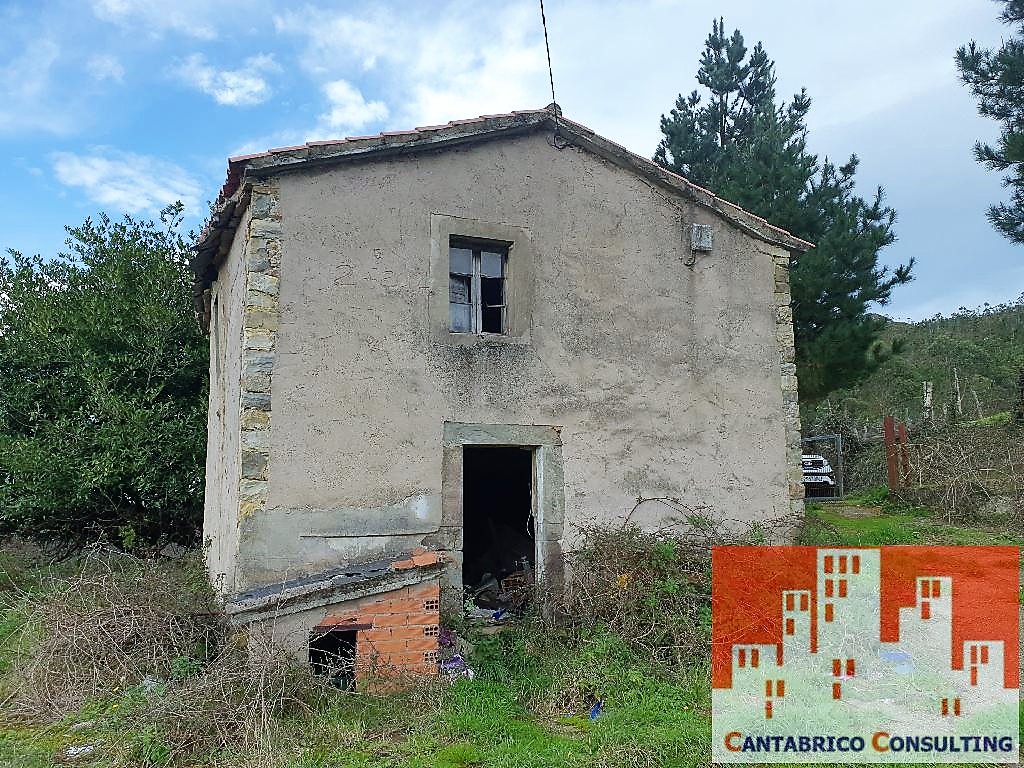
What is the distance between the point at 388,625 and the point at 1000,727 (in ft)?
14.8

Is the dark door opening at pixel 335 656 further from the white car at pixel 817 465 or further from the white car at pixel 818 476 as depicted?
the white car at pixel 817 465

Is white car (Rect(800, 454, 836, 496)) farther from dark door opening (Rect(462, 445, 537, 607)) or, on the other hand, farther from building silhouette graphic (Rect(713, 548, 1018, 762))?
building silhouette graphic (Rect(713, 548, 1018, 762))

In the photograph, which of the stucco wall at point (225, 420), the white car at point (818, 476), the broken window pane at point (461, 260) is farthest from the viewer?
the white car at point (818, 476)

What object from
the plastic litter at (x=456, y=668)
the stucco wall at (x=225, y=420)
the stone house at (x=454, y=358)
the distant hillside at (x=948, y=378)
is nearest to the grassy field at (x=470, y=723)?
the plastic litter at (x=456, y=668)

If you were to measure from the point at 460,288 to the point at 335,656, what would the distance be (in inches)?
153

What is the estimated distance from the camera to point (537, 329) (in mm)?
8227

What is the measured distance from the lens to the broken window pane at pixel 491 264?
→ 27.3 feet

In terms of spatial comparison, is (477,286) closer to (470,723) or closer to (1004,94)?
(470,723)

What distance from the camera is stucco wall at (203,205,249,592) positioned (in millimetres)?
7359

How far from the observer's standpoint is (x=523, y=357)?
810 centimetres

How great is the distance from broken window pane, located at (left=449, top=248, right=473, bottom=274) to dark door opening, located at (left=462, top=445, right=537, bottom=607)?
308 centimetres

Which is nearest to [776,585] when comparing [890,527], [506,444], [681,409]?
[681,409]

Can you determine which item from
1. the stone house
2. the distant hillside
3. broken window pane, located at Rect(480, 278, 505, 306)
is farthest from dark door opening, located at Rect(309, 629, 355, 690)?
the distant hillside

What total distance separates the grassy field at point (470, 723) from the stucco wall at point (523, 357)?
1388mm
